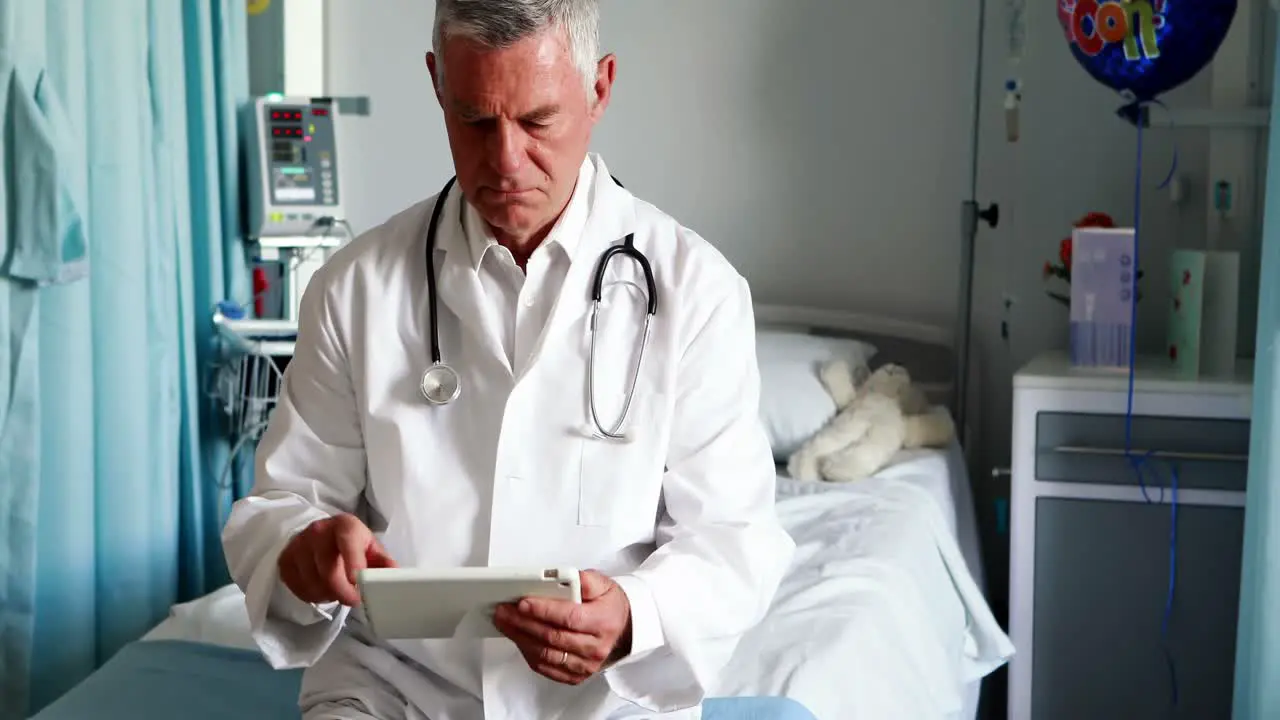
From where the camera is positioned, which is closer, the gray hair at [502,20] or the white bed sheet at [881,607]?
the gray hair at [502,20]

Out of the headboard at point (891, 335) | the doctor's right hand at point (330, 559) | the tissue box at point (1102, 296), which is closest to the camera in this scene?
the doctor's right hand at point (330, 559)

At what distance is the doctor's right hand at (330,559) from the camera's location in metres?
1.29

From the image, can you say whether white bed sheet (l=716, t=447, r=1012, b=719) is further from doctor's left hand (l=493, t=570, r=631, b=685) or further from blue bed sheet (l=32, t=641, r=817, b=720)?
doctor's left hand (l=493, t=570, r=631, b=685)

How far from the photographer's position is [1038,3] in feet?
10.1

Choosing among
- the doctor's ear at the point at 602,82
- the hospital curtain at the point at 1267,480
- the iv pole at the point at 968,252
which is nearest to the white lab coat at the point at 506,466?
the doctor's ear at the point at 602,82

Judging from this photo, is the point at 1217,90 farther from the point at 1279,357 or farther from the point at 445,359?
the point at 445,359

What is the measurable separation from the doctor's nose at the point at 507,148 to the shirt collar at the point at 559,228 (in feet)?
0.34

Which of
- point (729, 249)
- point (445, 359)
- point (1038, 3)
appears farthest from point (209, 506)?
point (1038, 3)

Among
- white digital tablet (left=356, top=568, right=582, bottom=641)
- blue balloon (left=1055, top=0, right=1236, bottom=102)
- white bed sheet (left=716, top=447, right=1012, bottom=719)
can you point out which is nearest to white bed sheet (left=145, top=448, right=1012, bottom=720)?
white bed sheet (left=716, top=447, right=1012, bottom=719)

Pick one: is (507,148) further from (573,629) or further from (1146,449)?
(1146,449)

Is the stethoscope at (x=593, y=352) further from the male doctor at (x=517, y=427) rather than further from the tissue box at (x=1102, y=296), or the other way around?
the tissue box at (x=1102, y=296)

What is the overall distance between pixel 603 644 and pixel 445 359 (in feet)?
1.30

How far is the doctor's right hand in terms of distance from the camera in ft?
4.24

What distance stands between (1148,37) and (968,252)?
2.05 feet
